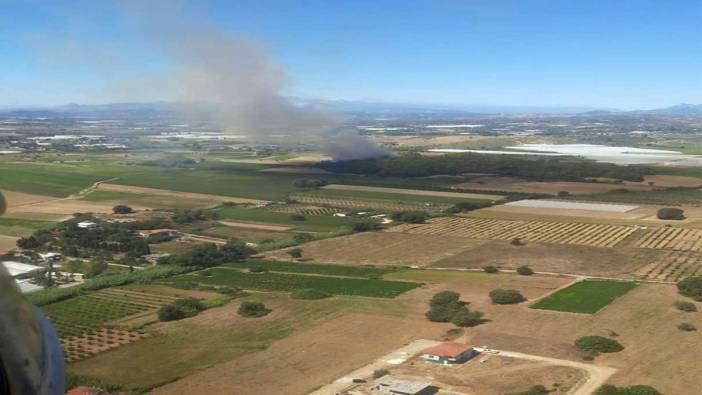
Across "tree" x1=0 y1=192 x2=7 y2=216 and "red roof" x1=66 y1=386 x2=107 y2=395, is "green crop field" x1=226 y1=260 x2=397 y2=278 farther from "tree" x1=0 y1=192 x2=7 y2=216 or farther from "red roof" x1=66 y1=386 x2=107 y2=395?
"tree" x1=0 y1=192 x2=7 y2=216

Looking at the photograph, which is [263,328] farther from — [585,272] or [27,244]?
[27,244]

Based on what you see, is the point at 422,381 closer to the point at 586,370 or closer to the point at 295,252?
the point at 586,370

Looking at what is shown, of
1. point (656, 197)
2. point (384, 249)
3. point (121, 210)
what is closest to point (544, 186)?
point (656, 197)

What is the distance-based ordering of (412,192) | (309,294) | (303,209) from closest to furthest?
1. (309,294)
2. (303,209)
3. (412,192)

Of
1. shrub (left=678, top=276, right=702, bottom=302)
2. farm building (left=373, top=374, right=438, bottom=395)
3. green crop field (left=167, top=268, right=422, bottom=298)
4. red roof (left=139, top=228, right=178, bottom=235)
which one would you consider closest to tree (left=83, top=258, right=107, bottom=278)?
green crop field (left=167, top=268, right=422, bottom=298)

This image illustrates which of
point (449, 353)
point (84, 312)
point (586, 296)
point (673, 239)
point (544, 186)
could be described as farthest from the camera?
point (544, 186)

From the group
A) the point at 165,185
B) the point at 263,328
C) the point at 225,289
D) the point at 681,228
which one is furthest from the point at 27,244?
the point at 681,228

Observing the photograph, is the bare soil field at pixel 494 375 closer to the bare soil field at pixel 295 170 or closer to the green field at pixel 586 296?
the green field at pixel 586 296
